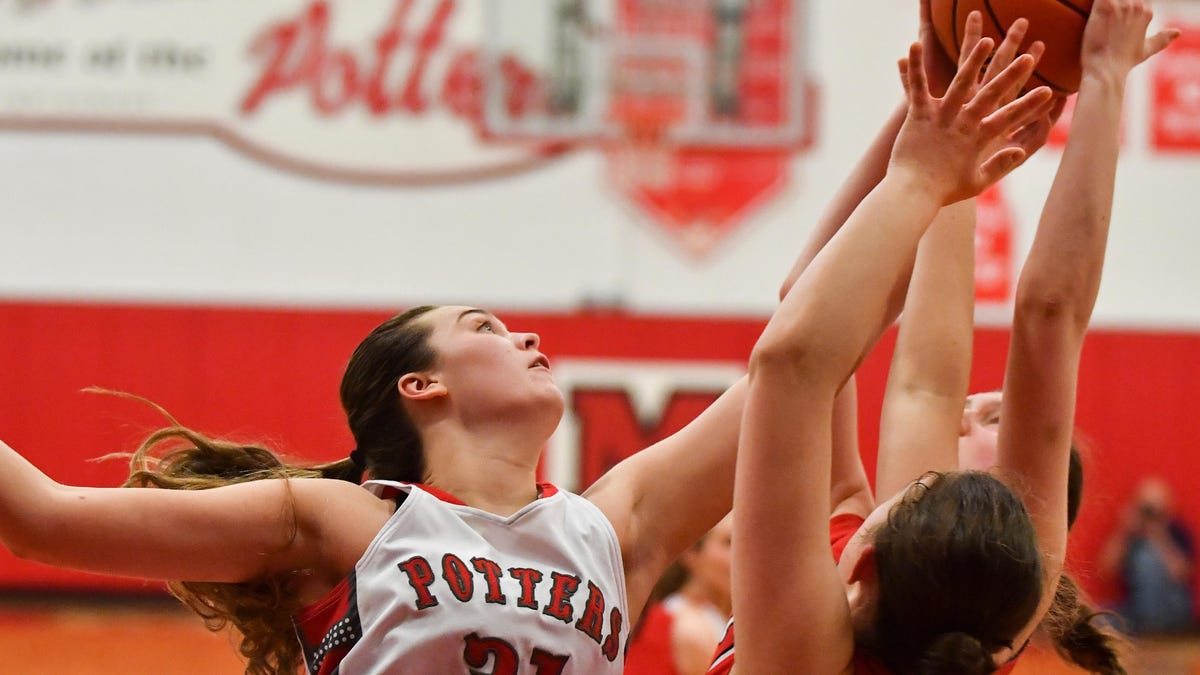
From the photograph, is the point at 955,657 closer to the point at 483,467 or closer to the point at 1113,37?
the point at 483,467

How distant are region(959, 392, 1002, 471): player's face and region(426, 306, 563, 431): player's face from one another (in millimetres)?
732

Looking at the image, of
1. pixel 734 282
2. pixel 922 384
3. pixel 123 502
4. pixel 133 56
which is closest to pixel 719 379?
pixel 734 282

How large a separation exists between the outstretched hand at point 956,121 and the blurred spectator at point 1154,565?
A: 848 cm

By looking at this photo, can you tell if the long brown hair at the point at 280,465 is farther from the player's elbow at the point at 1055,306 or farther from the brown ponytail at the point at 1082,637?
the brown ponytail at the point at 1082,637

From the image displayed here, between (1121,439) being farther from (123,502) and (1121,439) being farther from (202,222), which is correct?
(123,502)

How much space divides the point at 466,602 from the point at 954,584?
616mm

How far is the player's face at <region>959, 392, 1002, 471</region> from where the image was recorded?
233 cm

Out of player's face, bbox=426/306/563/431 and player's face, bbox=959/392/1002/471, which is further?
player's face, bbox=959/392/1002/471

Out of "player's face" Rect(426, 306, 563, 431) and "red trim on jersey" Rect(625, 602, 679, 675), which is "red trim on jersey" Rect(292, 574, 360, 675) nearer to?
"player's face" Rect(426, 306, 563, 431)

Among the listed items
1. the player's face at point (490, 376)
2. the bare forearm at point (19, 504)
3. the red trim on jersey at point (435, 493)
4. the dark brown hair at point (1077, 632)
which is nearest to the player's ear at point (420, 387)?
the player's face at point (490, 376)

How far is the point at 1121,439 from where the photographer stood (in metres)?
9.53

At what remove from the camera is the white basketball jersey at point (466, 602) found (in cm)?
178

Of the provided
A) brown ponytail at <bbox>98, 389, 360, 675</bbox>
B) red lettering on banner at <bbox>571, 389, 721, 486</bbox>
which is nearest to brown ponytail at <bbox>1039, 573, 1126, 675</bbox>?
brown ponytail at <bbox>98, 389, 360, 675</bbox>

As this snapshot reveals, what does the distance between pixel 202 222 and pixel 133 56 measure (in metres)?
1.27
